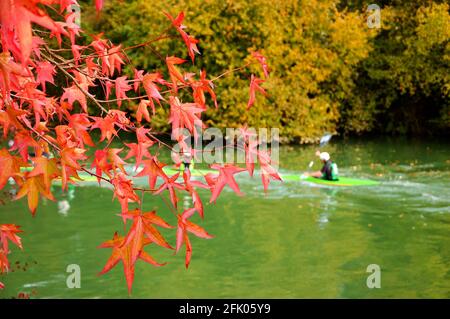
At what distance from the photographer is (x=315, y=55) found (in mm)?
27766

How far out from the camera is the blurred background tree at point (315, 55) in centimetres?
2708

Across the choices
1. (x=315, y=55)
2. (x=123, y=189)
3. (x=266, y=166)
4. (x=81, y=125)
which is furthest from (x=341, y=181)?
(x=123, y=189)

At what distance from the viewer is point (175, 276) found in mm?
10281

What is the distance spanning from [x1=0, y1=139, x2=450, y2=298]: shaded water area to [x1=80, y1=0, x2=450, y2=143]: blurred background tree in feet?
29.1

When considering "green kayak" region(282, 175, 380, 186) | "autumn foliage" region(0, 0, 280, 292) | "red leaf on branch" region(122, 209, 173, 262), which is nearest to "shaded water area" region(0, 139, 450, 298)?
"green kayak" region(282, 175, 380, 186)

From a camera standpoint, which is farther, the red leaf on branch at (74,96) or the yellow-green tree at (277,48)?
the yellow-green tree at (277,48)

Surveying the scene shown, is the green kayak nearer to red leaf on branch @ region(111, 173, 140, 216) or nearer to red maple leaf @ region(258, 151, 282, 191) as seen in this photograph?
red maple leaf @ region(258, 151, 282, 191)

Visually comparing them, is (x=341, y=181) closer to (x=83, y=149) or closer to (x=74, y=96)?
(x=74, y=96)

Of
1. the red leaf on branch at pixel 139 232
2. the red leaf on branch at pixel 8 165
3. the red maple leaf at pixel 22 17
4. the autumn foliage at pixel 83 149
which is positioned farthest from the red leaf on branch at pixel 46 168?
the red maple leaf at pixel 22 17

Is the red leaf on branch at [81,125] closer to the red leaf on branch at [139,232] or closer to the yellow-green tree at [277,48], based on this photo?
the red leaf on branch at [139,232]

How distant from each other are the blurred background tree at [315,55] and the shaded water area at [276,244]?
887cm

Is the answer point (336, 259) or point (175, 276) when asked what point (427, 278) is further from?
point (175, 276)
